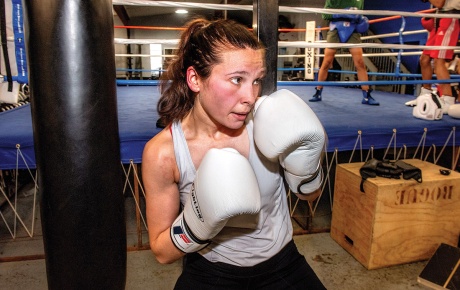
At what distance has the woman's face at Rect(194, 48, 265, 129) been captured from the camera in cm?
88

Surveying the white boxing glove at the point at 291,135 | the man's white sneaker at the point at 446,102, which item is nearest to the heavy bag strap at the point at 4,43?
the white boxing glove at the point at 291,135

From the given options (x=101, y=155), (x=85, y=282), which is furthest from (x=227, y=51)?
(x=85, y=282)

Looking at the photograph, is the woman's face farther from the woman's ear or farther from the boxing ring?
the boxing ring

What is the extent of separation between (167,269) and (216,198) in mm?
1176

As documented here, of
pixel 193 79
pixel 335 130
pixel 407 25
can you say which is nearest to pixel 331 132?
pixel 335 130

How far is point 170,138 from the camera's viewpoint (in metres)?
1.01

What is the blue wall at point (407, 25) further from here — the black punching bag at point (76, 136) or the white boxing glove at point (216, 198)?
the black punching bag at point (76, 136)

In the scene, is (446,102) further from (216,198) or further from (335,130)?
(216,198)

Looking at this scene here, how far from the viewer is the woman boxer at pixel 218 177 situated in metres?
0.84

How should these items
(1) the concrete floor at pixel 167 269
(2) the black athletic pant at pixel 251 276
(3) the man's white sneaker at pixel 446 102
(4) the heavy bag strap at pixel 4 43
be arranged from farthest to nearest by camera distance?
(3) the man's white sneaker at pixel 446 102
(1) the concrete floor at pixel 167 269
(4) the heavy bag strap at pixel 4 43
(2) the black athletic pant at pixel 251 276

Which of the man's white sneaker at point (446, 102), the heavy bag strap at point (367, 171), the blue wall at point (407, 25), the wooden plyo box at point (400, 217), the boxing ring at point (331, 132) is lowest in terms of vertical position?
the wooden plyo box at point (400, 217)

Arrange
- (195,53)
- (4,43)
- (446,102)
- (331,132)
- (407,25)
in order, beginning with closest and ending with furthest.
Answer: (195,53)
(4,43)
(331,132)
(446,102)
(407,25)

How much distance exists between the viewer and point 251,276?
40.4 inches

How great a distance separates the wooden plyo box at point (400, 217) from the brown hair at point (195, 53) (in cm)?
112
